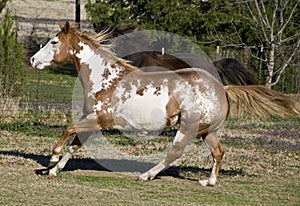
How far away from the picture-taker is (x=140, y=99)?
8719mm

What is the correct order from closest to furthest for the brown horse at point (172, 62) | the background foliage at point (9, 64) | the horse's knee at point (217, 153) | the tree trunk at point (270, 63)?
the horse's knee at point (217, 153) < the brown horse at point (172, 62) < the background foliage at point (9, 64) < the tree trunk at point (270, 63)

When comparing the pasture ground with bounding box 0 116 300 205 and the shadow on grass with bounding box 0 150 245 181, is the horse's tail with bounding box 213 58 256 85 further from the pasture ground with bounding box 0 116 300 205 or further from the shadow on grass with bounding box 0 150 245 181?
the shadow on grass with bounding box 0 150 245 181

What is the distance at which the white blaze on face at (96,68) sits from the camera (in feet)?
29.4

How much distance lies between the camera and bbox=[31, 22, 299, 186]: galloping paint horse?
340 inches

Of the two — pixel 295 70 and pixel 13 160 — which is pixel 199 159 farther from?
pixel 295 70

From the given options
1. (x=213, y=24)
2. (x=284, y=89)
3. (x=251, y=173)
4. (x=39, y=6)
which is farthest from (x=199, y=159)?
(x=39, y=6)

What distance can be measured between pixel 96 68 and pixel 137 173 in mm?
1719

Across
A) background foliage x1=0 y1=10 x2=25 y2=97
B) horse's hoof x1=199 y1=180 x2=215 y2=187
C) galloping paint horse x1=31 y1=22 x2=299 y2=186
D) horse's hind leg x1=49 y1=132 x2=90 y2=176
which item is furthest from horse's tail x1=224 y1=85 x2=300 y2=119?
background foliage x1=0 y1=10 x2=25 y2=97

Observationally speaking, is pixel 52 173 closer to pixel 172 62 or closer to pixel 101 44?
pixel 101 44

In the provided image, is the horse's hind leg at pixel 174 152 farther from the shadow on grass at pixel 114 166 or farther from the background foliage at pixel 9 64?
the background foliage at pixel 9 64

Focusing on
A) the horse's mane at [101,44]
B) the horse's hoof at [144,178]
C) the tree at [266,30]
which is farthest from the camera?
the tree at [266,30]

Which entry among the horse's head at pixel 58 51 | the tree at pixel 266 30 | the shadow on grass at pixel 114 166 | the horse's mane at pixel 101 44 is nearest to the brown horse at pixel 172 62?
the shadow on grass at pixel 114 166

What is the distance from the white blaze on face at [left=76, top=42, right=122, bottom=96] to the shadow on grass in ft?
4.65

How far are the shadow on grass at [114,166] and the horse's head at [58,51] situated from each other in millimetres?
1591
